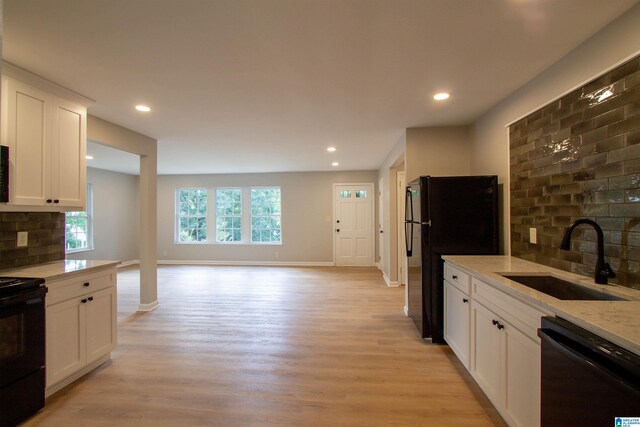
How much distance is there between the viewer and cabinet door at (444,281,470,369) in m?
2.18

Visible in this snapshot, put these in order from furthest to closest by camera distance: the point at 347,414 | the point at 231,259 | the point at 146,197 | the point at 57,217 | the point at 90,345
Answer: the point at 231,259
the point at 146,197
the point at 57,217
the point at 90,345
the point at 347,414

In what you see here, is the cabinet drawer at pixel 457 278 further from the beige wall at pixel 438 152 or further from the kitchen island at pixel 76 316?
the kitchen island at pixel 76 316

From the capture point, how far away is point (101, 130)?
3049mm

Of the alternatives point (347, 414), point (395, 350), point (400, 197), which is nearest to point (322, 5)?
point (347, 414)

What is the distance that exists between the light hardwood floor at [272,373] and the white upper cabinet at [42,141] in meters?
1.51

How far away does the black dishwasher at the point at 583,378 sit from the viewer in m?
0.89

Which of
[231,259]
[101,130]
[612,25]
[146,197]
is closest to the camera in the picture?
[612,25]

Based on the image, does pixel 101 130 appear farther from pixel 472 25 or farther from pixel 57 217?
pixel 472 25

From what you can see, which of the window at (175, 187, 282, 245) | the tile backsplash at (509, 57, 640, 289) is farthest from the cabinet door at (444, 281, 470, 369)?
the window at (175, 187, 282, 245)

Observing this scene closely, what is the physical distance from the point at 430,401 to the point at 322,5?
2.58m

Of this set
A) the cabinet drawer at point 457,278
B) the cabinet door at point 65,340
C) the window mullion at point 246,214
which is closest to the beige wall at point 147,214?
the cabinet door at point 65,340

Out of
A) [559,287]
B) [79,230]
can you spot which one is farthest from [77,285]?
[79,230]

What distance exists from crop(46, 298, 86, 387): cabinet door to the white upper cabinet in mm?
832

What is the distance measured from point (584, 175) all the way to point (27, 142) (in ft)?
12.8
